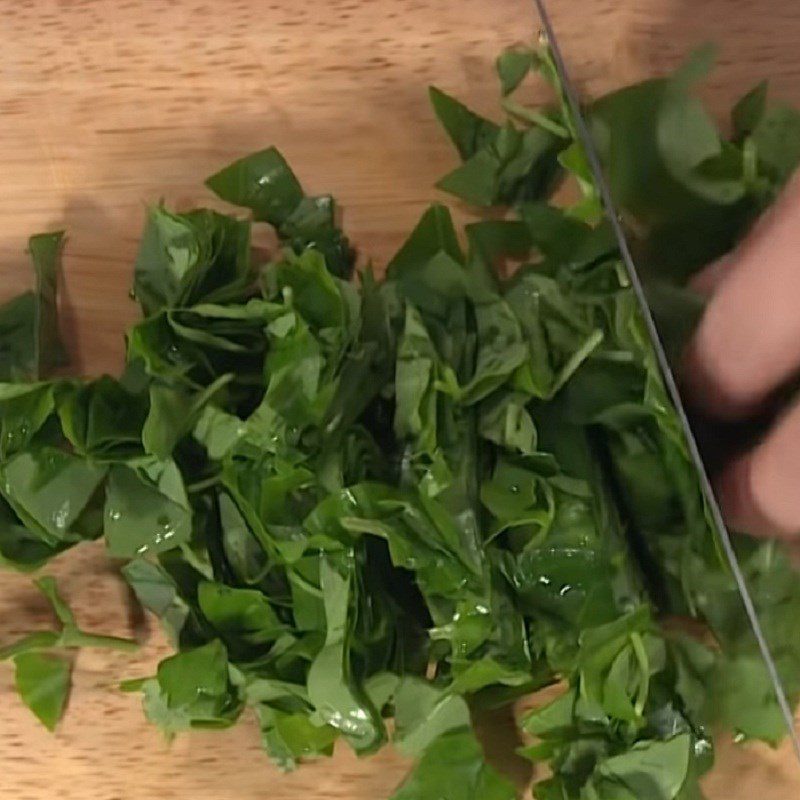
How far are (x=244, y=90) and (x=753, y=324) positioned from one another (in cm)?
40

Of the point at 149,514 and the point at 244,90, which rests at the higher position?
the point at 244,90

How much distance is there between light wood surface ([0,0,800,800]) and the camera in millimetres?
783

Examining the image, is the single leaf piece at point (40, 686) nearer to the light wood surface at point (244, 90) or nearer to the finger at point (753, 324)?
the light wood surface at point (244, 90)

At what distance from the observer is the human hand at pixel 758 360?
1.78ft

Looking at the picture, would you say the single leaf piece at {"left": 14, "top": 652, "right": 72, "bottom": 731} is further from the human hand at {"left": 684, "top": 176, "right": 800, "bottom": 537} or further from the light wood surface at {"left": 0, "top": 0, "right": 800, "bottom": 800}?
the human hand at {"left": 684, "top": 176, "right": 800, "bottom": 537}

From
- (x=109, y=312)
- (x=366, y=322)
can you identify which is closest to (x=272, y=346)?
(x=366, y=322)

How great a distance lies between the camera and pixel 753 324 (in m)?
0.56

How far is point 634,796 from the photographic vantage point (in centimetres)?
63

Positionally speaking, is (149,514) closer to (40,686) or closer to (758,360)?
(40,686)

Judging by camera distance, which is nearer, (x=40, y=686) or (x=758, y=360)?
(x=758, y=360)

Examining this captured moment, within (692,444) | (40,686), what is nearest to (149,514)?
(40,686)

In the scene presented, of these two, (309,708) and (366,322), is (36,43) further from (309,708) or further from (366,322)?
(309,708)

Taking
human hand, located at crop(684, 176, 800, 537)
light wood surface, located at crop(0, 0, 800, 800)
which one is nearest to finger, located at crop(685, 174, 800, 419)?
human hand, located at crop(684, 176, 800, 537)

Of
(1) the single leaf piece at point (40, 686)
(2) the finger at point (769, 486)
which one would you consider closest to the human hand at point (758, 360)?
(2) the finger at point (769, 486)
